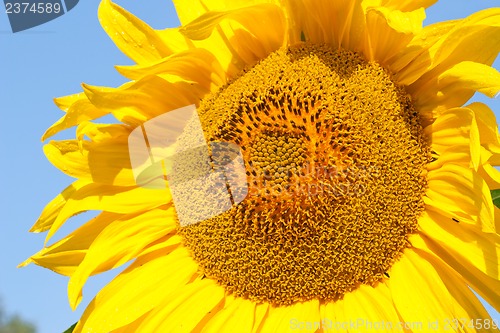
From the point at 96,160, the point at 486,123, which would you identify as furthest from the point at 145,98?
the point at 486,123

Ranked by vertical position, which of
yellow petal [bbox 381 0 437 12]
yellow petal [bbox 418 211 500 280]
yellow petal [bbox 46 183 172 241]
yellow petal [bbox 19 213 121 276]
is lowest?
yellow petal [bbox 19 213 121 276]

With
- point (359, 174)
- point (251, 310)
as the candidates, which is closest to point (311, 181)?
point (359, 174)

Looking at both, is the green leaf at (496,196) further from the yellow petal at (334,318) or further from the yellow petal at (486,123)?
the yellow petal at (334,318)

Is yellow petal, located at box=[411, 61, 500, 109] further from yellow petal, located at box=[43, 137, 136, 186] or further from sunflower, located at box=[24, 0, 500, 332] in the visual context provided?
yellow petal, located at box=[43, 137, 136, 186]

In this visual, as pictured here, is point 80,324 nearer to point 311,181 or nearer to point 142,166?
point 142,166

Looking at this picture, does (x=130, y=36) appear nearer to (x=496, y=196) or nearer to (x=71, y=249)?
(x=71, y=249)

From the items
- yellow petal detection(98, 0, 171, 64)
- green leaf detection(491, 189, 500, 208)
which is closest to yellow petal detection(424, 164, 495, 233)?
green leaf detection(491, 189, 500, 208)
